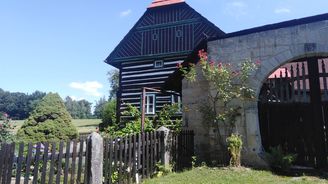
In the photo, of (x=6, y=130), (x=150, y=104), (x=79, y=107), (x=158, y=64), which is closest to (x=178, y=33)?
(x=158, y=64)

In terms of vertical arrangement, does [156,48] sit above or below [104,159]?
above

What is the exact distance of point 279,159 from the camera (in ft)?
23.5

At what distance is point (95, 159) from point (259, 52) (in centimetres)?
563

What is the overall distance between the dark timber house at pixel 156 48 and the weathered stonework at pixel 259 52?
9.72 meters

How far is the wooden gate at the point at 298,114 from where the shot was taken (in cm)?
739

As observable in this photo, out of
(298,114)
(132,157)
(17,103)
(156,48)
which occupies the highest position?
(17,103)

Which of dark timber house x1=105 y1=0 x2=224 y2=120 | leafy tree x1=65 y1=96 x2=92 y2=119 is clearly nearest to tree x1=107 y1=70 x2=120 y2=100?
dark timber house x1=105 y1=0 x2=224 y2=120

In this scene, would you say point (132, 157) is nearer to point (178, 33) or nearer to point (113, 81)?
point (178, 33)

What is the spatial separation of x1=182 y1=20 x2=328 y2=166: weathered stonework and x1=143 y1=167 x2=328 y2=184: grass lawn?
901 millimetres

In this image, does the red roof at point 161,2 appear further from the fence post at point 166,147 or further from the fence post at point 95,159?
the fence post at point 95,159

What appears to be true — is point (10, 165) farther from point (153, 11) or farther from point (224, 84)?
point (153, 11)

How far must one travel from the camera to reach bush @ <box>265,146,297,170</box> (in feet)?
23.0

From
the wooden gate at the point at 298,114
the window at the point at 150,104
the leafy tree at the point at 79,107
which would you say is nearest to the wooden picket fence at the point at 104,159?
the wooden gate at the point at 298,114

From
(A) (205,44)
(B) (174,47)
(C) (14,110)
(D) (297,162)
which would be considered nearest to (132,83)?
(B) (174,47)
